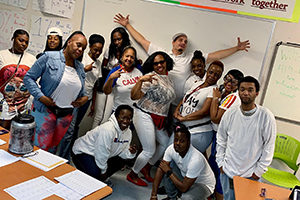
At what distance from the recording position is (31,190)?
125cm

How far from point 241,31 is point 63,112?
2.24m

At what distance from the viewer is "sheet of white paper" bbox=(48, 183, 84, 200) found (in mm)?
1262

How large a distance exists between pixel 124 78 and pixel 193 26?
114 centimetres

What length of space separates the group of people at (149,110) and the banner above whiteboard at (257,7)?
1.35ft

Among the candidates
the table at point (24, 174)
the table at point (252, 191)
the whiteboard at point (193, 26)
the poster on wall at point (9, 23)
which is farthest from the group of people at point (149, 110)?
the poster on wall at point (9, 23)

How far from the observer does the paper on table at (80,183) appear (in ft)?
4.39

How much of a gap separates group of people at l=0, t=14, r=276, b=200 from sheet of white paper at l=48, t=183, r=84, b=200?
38.8 inches

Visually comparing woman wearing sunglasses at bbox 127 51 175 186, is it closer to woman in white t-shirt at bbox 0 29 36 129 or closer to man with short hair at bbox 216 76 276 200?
man with short hair at bbox 216 76 276 200

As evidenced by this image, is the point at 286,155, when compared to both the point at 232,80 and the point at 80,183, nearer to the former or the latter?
the point at 232,80

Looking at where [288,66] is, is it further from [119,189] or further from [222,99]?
[119,189]

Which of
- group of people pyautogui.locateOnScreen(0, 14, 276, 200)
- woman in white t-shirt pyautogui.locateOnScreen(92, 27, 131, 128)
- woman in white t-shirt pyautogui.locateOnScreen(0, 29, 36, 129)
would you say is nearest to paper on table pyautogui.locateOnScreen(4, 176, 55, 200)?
group of people pyautogui.locateOnScreen(0, 14, 276, 200)

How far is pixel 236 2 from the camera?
10.3 feet

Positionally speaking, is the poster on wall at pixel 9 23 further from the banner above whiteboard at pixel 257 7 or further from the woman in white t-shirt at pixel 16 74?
the banner above whiteboard at pixel 257 7

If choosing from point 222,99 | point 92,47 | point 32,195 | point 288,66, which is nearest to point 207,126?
point 222,99
